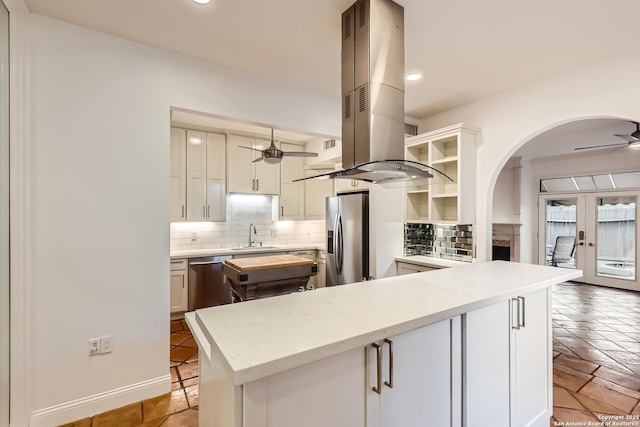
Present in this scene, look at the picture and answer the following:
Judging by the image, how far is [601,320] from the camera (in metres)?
3.94

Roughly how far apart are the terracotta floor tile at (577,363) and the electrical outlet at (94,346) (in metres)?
3.83

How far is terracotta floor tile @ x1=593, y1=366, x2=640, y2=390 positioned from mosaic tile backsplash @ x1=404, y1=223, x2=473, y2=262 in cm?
137

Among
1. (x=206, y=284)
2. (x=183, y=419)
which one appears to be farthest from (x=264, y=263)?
(x=206, y=284)

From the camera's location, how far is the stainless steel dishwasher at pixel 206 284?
4.06 metres

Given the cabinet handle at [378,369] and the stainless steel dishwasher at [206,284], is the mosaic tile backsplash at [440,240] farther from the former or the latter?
the cabinet handle at [378,369]

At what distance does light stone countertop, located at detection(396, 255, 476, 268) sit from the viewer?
3.34 meters

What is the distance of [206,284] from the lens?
163 inches

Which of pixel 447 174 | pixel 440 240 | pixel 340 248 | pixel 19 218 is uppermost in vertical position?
pixel 447 174

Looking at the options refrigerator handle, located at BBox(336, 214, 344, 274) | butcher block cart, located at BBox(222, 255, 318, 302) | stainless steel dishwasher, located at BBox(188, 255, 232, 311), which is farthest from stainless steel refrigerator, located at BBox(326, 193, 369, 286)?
stainless steel dishwasher, located at BBox(188, 255, 232, 311)

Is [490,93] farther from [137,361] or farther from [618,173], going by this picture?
[618,173]

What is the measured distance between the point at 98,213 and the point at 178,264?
202 centimetres

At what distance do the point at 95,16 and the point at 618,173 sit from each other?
25.6 feet

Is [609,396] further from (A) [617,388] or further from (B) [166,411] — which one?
(B) [166,411]

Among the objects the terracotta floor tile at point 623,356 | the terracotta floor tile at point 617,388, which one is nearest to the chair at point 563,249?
the terracotta floor tile at point 623,356
